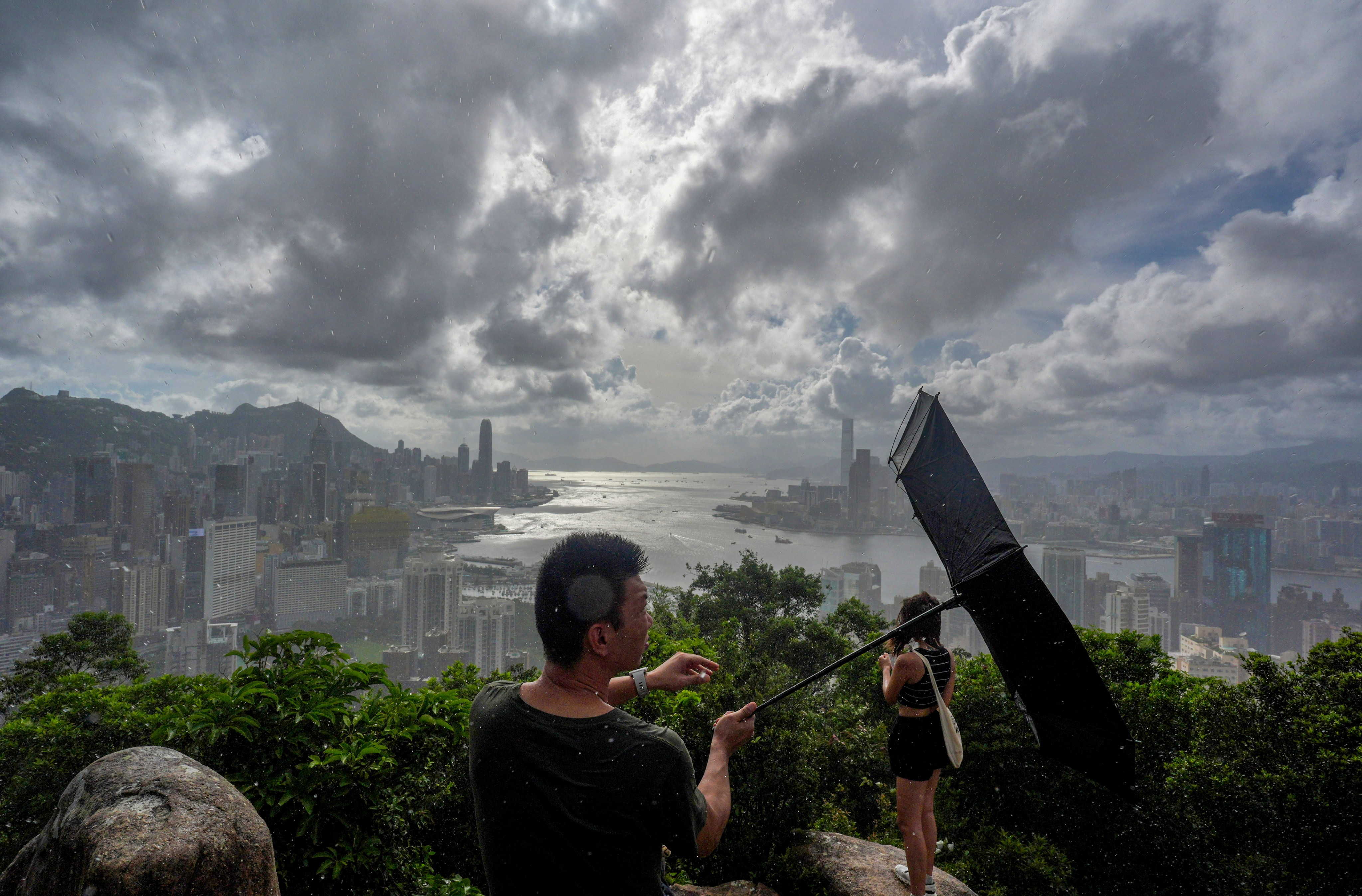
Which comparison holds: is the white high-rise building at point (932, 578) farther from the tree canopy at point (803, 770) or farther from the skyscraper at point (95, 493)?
the skyscraper at point (95, 493)

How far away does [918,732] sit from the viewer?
11.2 feet

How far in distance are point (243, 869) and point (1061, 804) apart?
25.2 ft

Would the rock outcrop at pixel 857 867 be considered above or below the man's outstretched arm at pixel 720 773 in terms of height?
below

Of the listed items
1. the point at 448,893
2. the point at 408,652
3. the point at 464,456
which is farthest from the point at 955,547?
the point at 464,456

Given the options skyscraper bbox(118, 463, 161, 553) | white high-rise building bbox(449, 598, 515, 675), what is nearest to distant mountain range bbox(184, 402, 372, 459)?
skyscraper bbox(118, 463, 161, 553)

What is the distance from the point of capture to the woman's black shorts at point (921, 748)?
337 centimetres

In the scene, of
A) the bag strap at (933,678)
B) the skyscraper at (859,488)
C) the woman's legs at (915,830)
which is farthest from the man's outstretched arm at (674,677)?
the skyscraper at (859,488)

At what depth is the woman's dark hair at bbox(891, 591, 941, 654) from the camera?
10.8ft

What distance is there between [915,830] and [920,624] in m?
1.44

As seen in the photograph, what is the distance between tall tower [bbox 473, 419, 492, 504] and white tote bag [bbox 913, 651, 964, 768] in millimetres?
69621

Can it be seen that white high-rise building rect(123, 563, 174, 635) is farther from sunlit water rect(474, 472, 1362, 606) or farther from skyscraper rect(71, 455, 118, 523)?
sunlit water rect(474, 472, 1362, 606)

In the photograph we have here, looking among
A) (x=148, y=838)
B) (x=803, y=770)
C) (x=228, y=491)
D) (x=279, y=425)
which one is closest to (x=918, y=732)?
(x=803, y=770)

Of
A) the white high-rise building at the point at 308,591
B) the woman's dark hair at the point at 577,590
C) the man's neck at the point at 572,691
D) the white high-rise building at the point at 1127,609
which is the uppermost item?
the woman's dark hair at the point at 577,590

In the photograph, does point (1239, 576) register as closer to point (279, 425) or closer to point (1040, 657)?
point (1040, 657)
